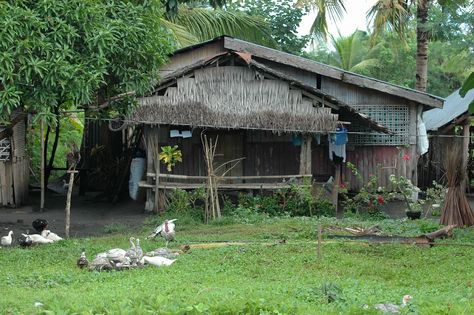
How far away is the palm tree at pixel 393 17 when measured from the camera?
2312 cm

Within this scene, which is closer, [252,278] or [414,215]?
[252,278]

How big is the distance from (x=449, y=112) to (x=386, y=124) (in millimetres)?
5486

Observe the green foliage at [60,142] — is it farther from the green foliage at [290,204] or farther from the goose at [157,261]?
the goose at [157,261]

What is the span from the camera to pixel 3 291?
8.84m

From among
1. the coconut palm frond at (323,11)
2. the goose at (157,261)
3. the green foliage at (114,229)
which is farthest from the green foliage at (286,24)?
the goose at (157,261)

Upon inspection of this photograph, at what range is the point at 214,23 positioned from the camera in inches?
949

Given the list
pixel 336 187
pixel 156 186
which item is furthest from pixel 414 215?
pixel 156 186

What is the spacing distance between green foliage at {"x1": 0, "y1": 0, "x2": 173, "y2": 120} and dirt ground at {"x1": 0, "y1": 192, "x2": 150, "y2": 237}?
3947 millimetres

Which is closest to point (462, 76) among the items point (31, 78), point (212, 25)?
point (212, 25)

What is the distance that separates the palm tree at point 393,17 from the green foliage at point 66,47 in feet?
33.4

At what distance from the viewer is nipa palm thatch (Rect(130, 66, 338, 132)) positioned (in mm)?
17719

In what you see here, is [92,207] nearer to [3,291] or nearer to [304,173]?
[304,173]

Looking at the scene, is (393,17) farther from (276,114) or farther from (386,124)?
(276,114)

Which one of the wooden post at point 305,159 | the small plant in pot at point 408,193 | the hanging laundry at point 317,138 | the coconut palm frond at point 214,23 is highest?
the coconut palm frond at point 214,23
